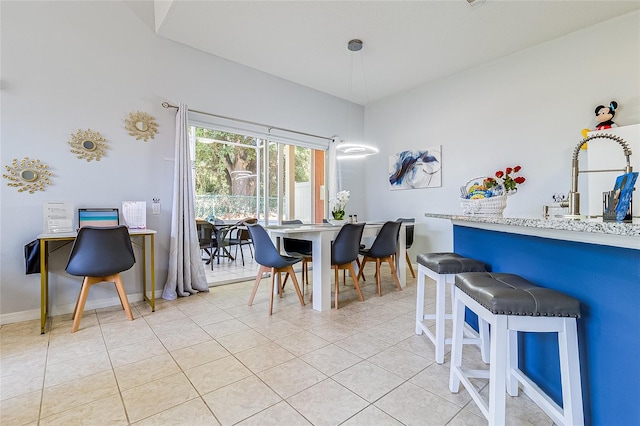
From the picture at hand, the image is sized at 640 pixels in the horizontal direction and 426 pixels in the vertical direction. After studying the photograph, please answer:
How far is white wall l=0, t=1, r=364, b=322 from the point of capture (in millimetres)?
2709

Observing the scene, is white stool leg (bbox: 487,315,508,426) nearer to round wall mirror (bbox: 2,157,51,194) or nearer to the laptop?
the laptop

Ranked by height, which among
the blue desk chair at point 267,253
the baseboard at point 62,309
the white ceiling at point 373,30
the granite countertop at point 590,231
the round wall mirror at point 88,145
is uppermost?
the white ceiling at point 373,30

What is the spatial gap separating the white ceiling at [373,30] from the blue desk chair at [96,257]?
2346 mm

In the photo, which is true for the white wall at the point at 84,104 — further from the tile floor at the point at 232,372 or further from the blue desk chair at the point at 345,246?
the blue desk chair at the point at 345,246

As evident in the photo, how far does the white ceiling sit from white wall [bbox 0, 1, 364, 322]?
0.37m

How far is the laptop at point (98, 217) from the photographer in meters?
2.96

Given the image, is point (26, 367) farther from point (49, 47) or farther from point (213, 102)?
point (213, 102)

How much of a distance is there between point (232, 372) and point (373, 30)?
11.9 feet

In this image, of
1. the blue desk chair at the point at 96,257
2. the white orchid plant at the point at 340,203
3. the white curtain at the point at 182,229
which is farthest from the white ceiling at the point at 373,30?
the blue desk chair at the point at 96,257

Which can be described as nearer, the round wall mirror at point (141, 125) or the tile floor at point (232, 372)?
the tile floor at point (232, 372)

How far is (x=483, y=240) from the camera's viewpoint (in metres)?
2.15

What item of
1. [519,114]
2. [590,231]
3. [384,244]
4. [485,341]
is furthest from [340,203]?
[590,231]

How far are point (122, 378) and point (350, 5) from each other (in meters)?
3.61

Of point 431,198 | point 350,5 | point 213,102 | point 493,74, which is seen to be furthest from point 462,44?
point 213,102
